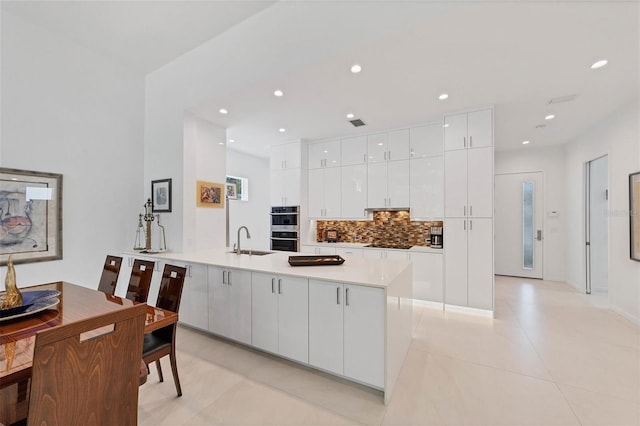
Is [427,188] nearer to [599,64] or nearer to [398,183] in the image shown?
[398,183]

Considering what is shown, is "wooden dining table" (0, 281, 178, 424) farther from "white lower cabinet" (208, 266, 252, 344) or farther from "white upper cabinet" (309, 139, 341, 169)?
"white upper cabinet" (309, 139, 341, 169)

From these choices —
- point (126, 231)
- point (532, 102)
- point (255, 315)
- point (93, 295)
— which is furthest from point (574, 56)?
point (126, 231)

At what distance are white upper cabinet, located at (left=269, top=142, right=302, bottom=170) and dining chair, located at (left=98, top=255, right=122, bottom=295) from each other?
10.8 feet

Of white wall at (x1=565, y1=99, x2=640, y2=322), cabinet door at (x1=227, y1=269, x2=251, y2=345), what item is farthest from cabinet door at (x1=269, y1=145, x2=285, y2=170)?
white wall at (x1=565, y1=99, x2=640, y2=322)

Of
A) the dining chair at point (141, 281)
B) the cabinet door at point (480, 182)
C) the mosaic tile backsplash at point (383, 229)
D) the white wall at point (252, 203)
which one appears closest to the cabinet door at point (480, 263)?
the cabinet door at point (480, 182)

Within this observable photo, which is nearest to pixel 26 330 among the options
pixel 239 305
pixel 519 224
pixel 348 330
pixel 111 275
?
pixel 111 275

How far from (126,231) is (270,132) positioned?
8.85 feet

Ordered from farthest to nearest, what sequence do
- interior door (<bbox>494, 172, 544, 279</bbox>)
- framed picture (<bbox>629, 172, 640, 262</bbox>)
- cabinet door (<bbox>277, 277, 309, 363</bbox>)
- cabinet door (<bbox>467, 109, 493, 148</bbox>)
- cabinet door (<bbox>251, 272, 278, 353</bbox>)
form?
interior door (<bbox>494, 172, 544, 279</bbox>), cabinet door (<bbox>467, 109, 493, 148</bbox>), framed picture (<bbox>629, 172, 640, 262</bbox>), cabinet door (<bbox>251, 272, 278, 353</bbox>), cabinet door (<bbox>277, 277, 309, 363</bbox>)

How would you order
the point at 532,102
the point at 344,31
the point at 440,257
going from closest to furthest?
the point at 344,31, the point at 532,102, the point at 440,257

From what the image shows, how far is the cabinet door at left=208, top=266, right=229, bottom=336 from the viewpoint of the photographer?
2693mm

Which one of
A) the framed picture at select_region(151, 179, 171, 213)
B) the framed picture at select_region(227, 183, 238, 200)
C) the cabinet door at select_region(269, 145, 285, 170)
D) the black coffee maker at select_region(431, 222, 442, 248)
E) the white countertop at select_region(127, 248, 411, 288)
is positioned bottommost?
the white countertop at select_region(127, 248, 411, 288)

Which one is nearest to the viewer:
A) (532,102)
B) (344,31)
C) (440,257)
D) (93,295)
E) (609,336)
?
(93,295)

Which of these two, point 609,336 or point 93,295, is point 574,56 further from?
point 93,295

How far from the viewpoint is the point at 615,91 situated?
3.10 metres
